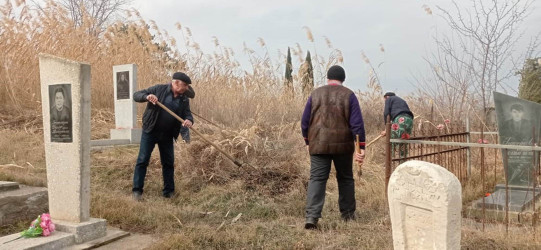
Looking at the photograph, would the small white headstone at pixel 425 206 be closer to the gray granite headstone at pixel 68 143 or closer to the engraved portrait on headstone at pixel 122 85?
the gray granite headstone at pixel 68 143

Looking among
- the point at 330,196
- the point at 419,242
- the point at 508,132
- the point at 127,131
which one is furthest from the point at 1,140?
the point at 508,132

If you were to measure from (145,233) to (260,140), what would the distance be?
270cm

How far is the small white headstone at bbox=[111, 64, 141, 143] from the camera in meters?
9.22

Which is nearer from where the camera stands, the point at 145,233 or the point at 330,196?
the point at 145,233

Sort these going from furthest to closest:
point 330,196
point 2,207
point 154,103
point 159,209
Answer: point 330,196, point 154,103, point 159,209, point 2,207

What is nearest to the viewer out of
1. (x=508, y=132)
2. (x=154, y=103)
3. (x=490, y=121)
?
(x=154, y=103)

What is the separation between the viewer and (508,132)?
249 inches

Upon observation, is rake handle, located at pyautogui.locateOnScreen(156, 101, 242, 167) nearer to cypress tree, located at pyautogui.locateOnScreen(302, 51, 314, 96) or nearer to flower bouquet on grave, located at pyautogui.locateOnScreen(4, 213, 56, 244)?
flower bouquet on grave, located at pyautogui.locateOnScreen(4, 213, 56, 244)

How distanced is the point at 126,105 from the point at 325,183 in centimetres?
615

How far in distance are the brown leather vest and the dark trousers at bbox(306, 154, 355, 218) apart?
123 mm

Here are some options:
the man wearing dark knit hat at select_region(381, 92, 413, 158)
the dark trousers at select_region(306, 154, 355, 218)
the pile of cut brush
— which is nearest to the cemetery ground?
the pile of cut brush

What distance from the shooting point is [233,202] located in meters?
5.39

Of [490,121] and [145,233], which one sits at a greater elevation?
[490,121]

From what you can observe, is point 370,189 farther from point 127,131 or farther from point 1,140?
point 1,140
